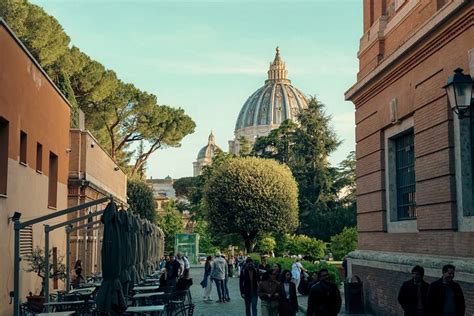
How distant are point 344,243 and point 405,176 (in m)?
32.9

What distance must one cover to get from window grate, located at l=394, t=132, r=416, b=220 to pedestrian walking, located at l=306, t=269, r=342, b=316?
4655 millimetres

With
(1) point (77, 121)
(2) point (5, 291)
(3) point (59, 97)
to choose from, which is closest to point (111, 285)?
(2) point (5, 291)

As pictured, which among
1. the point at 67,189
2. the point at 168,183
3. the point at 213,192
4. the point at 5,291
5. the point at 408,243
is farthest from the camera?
the point at 168,183

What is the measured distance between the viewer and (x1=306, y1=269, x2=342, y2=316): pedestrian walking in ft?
30.5

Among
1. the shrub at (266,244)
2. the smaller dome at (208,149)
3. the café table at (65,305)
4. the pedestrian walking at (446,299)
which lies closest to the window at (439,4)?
the pedestrian walking at (446,299)

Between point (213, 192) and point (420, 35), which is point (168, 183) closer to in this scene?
point (213, 192)

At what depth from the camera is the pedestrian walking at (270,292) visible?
11961 mm

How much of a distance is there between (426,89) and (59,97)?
13.6 meters

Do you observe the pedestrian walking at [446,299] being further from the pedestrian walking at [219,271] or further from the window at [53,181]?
the window at [53,181]

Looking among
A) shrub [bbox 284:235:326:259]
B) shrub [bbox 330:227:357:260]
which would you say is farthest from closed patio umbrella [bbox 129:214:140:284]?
shrub [bbox 284:235:326:259]

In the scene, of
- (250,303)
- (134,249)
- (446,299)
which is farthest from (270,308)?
(134,249)

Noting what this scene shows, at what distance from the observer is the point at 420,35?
39.4ft

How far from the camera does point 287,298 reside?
12109mm

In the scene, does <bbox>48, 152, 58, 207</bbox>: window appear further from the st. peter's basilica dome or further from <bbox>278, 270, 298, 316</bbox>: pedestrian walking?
the st. peter's basilica dome
